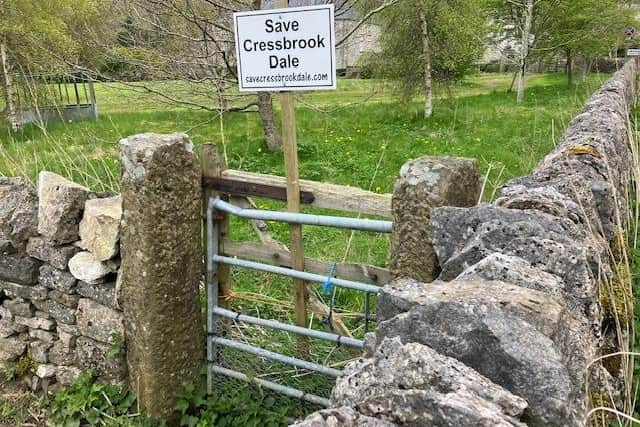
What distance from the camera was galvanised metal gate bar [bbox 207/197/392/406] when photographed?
3090 millimetres

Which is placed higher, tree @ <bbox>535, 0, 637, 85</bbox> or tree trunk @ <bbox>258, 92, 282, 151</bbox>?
tree @ <bbox>535, 0, 637, 85</bbox>

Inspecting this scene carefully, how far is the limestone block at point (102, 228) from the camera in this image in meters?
3.62

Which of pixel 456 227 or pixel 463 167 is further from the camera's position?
pixel 463 167

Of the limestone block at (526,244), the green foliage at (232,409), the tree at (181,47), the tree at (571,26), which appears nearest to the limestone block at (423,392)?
the limestone block at (526,244)

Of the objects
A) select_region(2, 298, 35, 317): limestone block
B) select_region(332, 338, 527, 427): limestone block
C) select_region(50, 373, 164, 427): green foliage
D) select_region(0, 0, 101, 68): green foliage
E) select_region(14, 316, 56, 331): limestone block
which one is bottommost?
select_region(50, 373, 164, 427): green foliage

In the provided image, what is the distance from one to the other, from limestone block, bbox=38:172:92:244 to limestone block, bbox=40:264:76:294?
0.21m

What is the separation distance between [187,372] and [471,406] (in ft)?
9.12

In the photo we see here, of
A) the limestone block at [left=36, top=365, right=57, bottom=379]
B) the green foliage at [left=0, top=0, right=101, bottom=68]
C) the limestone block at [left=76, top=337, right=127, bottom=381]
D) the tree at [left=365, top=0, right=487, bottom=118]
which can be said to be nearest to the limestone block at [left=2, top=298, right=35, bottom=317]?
the limestone block at [left=36, top=365, right=57, bottom=379]

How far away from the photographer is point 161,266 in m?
3.37

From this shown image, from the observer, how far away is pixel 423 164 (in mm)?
2721

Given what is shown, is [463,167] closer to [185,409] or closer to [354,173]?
[185,409]

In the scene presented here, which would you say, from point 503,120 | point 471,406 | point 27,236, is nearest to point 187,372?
point 27,236

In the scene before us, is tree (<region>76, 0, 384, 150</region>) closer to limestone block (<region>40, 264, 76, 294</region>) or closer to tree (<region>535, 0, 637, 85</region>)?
limestone block (<region>40, 264, 76, 294</region>)

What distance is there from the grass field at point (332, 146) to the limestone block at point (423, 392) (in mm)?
2053
